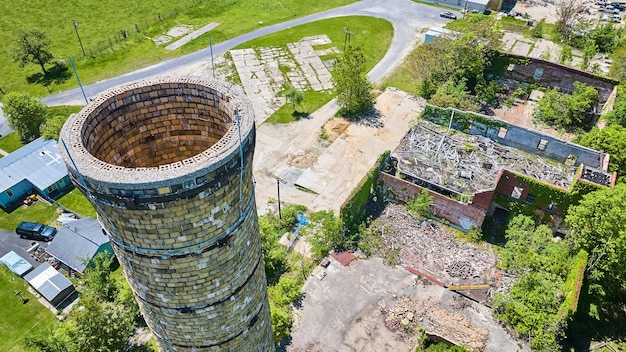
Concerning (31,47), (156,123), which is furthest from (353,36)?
(156,123)

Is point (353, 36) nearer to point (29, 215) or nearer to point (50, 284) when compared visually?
point (29, 215)

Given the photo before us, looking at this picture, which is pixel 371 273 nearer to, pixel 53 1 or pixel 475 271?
pixel 475 271

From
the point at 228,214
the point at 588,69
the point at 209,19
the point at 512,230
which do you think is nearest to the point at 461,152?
the point at 512,230

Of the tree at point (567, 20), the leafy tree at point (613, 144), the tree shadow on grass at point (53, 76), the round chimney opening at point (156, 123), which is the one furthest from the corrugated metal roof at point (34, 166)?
the tree at point (567, 20)

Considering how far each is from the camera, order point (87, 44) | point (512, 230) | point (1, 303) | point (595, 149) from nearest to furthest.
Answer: point (1, 303) → point (512, 230) → point (595, 149) → point (87, 44)

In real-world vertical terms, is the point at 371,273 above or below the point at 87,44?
below

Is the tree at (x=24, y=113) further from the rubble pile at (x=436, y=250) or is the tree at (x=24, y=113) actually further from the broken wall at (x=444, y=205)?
the rubble pile at (x=436, y=250)

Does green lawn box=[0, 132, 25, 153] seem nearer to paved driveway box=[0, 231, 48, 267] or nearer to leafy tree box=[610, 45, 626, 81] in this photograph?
paved driveway box=[0, 231, 48, 267]
